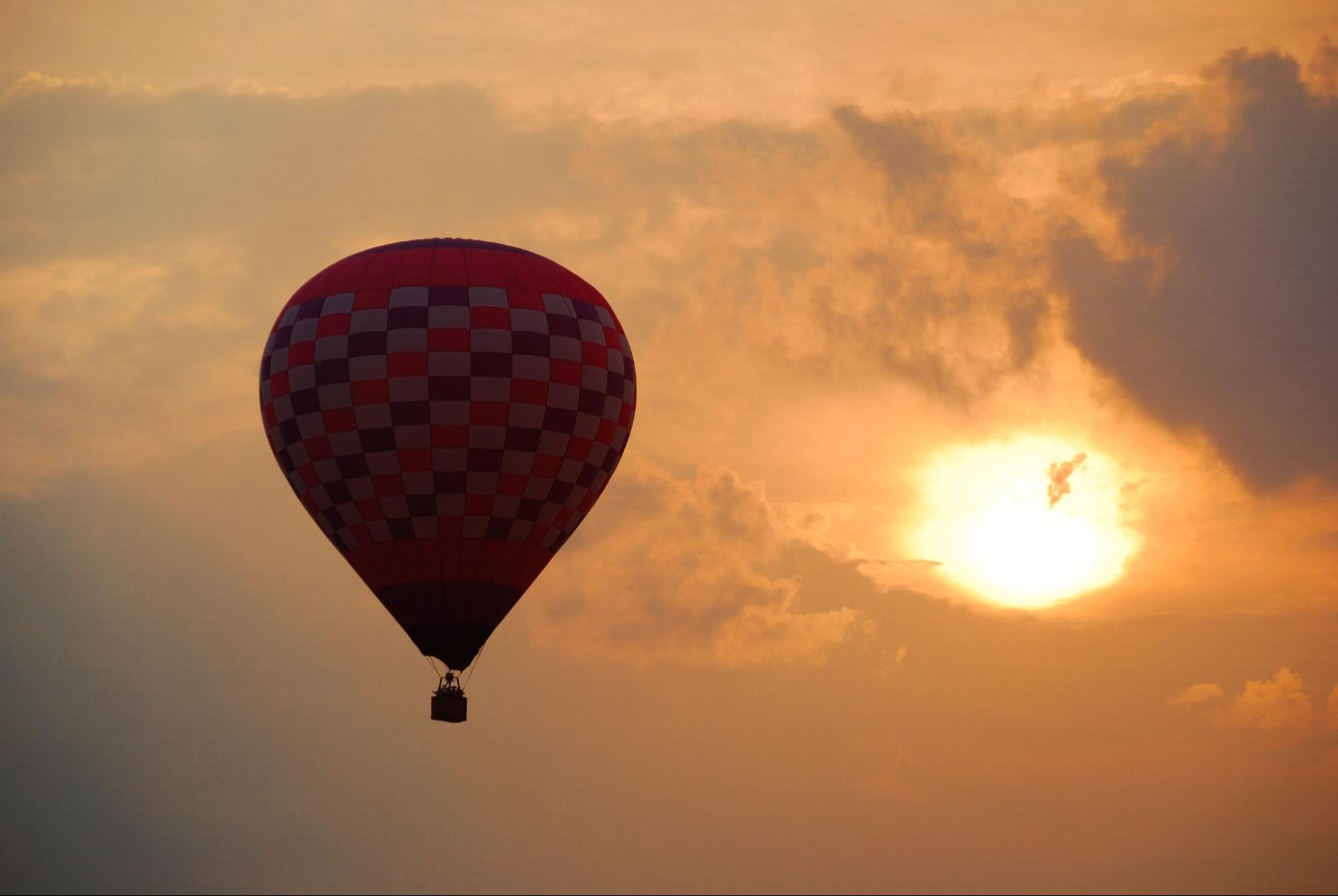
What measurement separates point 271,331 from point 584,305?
709 centimetres

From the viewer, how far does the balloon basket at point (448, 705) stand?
43.3 meters

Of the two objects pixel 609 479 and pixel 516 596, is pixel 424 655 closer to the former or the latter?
pixel 516 596

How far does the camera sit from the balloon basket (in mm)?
43281

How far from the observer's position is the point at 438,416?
43.6 meters

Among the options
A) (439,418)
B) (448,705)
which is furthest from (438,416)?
(448,705)

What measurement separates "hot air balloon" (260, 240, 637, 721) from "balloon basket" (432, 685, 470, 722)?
3 centimetres

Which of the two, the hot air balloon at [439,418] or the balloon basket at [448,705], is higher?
the hot air balloon at [439,418]

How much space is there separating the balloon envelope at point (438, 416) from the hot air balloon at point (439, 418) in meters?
0.03

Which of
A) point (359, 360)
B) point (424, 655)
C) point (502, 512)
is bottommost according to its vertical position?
point (424, 655)

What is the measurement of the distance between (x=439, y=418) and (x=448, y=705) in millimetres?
6150

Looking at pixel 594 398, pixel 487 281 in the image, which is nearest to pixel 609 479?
pixel 594 398

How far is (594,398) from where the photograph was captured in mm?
45438

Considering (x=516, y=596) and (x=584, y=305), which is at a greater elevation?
(x=584, y=305)

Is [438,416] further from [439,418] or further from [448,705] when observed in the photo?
[448,705]
